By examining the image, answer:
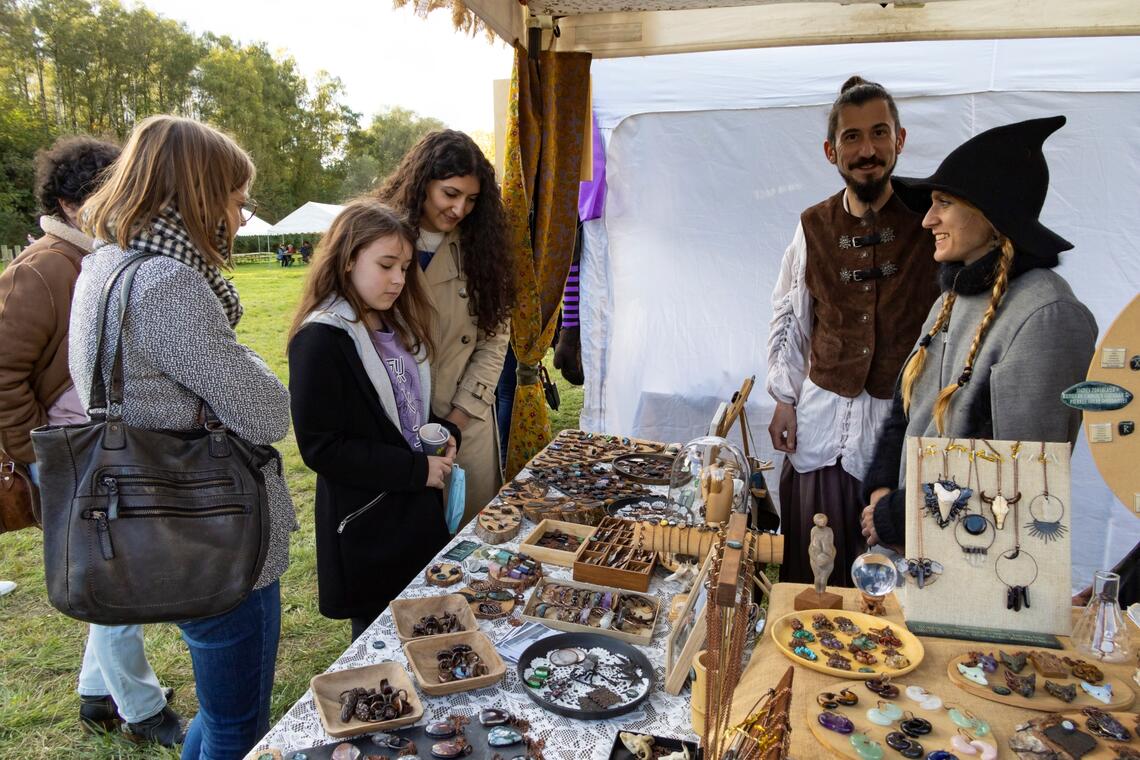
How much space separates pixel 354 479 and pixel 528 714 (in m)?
0.94

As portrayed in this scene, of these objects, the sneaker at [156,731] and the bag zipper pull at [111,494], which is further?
the sneaker at [156,731]

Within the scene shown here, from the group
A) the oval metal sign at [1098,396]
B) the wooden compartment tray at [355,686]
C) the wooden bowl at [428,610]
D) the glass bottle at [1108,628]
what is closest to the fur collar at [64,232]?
the wooden bowl at [428,610]

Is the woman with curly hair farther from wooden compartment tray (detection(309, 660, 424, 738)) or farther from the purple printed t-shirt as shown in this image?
wooden compartment tray (detection(309, 660, 424, 738))

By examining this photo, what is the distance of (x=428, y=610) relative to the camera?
1716 millimetres

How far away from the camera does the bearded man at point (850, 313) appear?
2.45 meters

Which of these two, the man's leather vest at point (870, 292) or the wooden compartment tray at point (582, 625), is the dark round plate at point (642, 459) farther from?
the wooden compartment tray at point (582, 625)

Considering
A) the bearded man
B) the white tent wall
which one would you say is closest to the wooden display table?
the bearded man

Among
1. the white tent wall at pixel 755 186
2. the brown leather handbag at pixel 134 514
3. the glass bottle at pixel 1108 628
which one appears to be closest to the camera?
the glass bottle at pixel 1108 628

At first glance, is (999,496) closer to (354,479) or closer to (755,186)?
(354,479)

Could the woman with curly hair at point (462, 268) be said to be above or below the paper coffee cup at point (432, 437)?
→ above

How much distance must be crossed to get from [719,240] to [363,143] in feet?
135

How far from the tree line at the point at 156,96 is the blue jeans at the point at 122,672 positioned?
12.8 meters

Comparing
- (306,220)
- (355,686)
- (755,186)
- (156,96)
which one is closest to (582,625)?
(355,686)

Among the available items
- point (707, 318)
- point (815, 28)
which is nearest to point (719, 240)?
point (707, 318)
